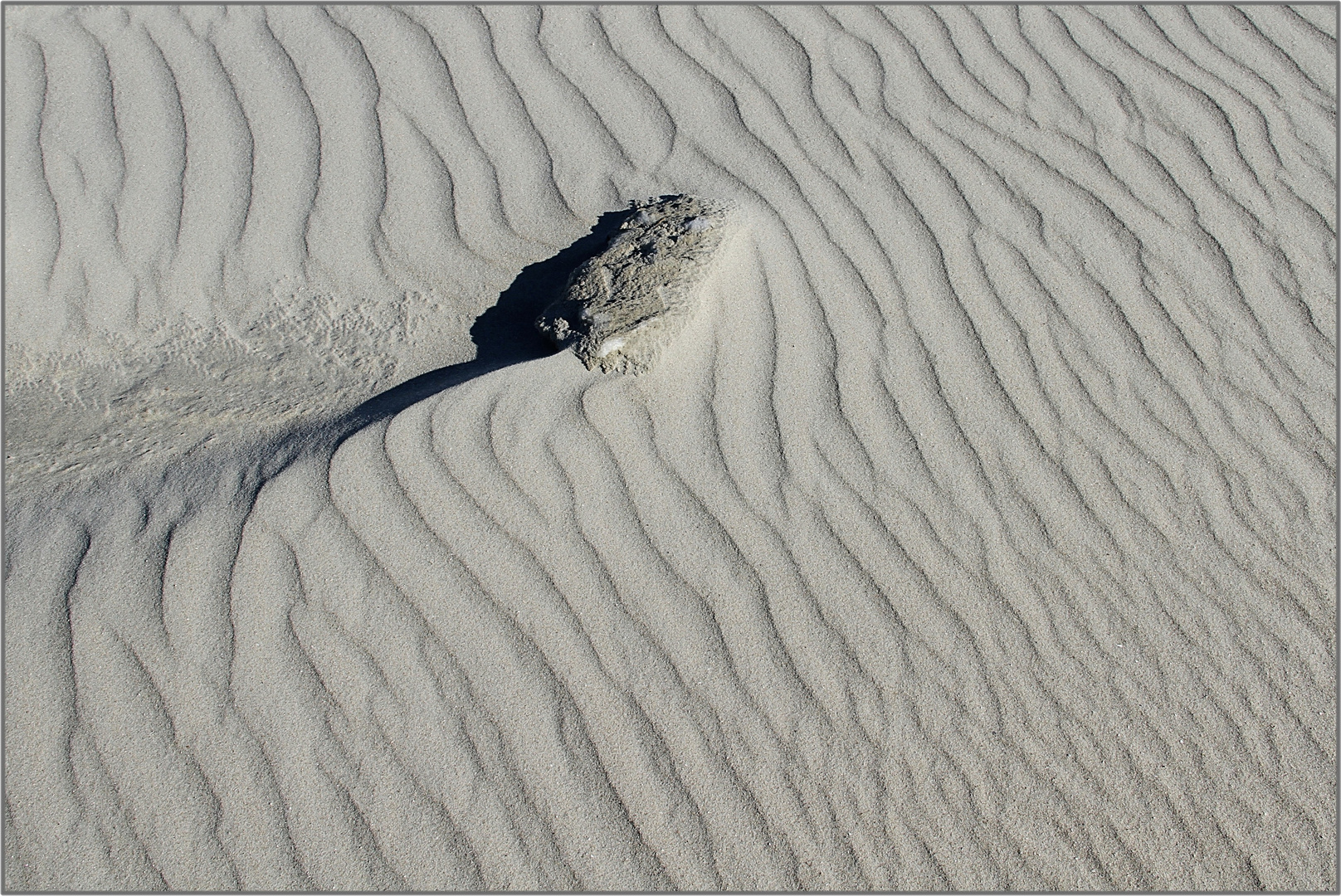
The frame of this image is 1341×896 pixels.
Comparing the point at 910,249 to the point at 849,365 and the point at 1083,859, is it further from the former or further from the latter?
the point at 1083,859

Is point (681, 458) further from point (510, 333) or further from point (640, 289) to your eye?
point (510, 333)

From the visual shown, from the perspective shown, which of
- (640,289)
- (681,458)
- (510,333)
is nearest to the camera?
(681,458)

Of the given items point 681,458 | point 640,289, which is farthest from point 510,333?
point 681,458

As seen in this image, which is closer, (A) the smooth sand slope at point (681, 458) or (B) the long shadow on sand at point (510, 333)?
(A) the smooth sand slope at point (681, 458)
